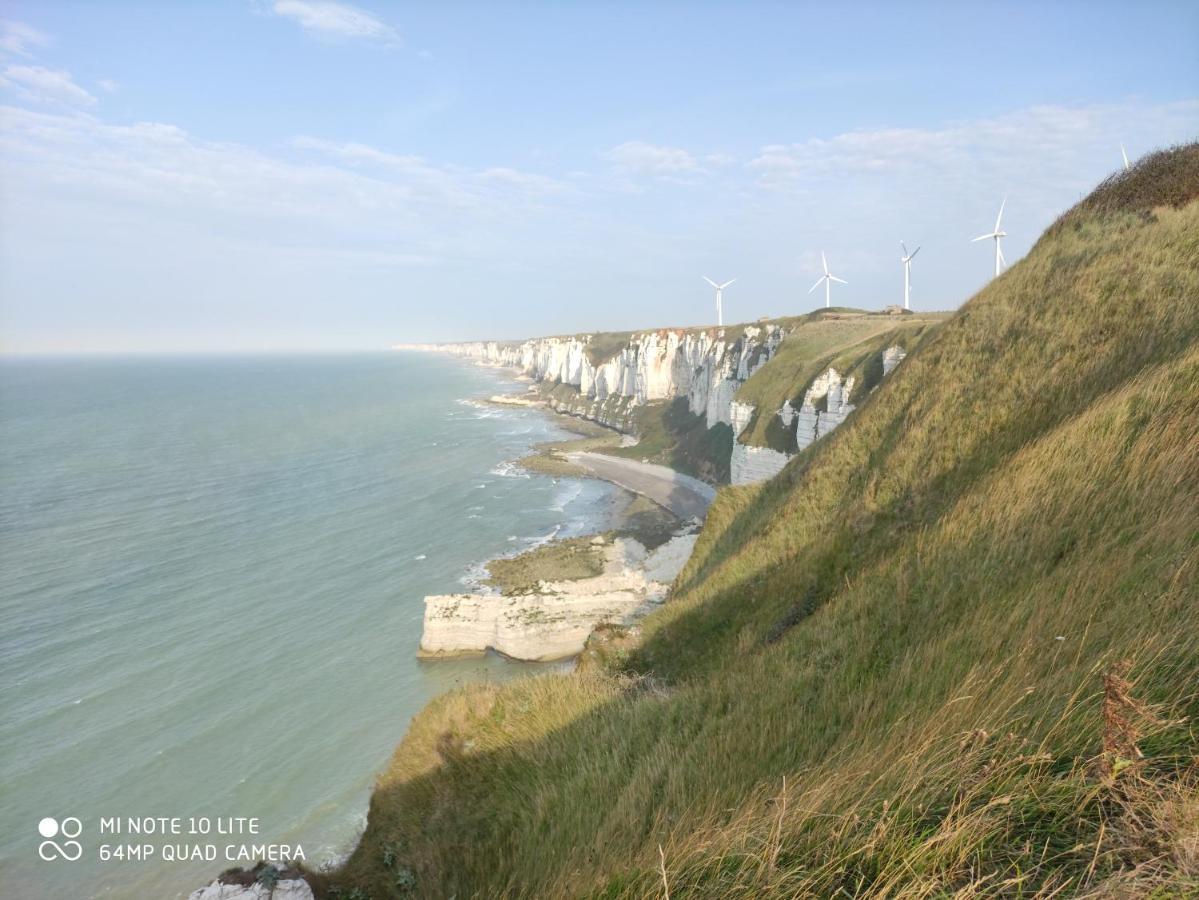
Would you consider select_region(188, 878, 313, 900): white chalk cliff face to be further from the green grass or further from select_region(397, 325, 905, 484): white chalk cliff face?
select_region(397, 325, 905, 484): white chalk cliff face

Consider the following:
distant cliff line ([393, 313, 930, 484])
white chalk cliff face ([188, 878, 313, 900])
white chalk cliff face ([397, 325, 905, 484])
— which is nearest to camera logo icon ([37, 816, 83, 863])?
white chalk cliff face ([188, 878, 313, 900])

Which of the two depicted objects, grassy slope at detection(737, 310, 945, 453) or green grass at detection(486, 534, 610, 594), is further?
grassy slope at detection(737, 310, 945, 453)

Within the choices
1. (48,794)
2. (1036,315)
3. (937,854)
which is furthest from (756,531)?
(48,794)

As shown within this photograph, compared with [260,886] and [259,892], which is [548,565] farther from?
[259,892]

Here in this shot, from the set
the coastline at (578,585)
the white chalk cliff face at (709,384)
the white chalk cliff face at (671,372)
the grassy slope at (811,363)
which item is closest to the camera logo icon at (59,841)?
the coastline at (578,585)

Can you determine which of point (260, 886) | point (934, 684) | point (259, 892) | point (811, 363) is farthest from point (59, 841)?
point (811, 363)

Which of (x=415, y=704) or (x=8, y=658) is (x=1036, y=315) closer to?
(x=415, y=704)
